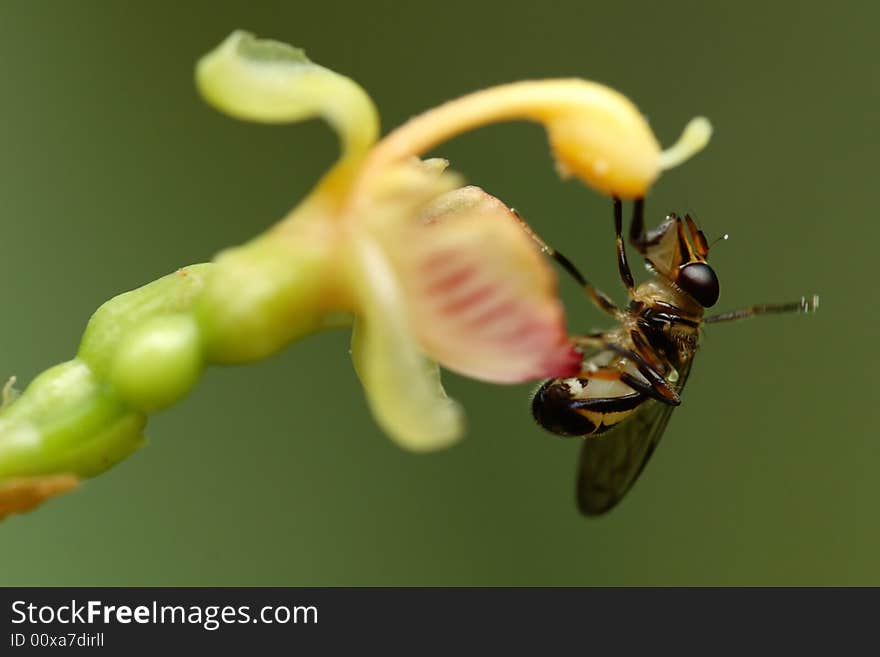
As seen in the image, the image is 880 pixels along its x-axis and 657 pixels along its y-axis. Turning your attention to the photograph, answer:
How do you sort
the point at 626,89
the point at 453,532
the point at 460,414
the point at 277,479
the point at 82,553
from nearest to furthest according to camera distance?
the point at 460,414 → the point at 82,553 → the point at 277,479 → the point at 453,532 → the point at 626,89

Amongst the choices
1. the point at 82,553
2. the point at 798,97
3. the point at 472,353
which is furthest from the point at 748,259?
the point at 472,353

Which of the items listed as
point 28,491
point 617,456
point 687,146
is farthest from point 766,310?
point 28,491

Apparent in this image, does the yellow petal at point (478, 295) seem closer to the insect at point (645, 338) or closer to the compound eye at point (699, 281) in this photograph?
the insect at point (645, 338)

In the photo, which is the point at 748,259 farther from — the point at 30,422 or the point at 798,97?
the point at 30,422

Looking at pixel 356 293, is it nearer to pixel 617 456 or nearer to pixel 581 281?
pixel 581 281

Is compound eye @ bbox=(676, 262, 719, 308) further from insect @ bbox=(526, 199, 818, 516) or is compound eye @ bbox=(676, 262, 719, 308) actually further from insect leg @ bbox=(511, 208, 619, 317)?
insect leg @ bbox=(511, 208, 619, 317)

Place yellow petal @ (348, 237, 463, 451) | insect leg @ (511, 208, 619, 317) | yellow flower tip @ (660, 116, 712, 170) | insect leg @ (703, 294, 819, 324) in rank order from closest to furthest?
1. yellow petal @ (348, 237, 463, 451)
2. yellow flower tip @ (660, 116, 712, 170)
3. insect leg @ (511, 208, 619, 317)
4. insect leg @ (703, 294, 819, 324)

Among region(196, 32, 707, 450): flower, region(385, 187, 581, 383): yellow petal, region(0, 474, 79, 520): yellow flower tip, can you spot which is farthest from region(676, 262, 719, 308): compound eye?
region(0, 474, 79, 520): yellow flower tip
